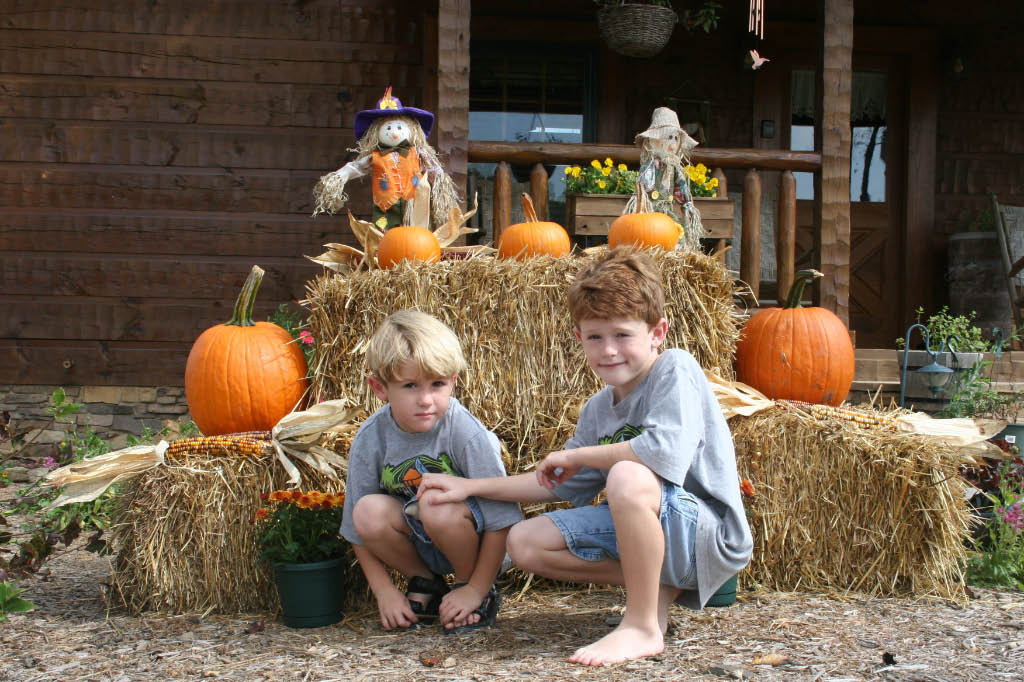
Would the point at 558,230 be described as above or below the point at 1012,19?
below

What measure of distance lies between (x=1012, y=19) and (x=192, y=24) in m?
6.29

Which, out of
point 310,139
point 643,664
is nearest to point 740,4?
point 310,139

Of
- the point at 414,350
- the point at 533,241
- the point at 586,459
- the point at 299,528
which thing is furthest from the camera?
the point at 533,241

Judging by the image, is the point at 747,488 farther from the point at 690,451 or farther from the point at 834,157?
the point at 834,157

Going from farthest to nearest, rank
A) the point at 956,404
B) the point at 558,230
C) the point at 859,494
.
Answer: the point at 956,404, the point at 558,230, the point at 859,494

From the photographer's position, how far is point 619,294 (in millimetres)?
2248

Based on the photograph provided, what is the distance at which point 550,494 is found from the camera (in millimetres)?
2393

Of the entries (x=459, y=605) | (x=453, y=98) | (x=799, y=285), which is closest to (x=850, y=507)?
(x=799, y=285)

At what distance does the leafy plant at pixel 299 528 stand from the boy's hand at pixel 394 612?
0.23 metres

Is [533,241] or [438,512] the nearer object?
[438,512]

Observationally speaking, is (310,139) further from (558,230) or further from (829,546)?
(829,546)

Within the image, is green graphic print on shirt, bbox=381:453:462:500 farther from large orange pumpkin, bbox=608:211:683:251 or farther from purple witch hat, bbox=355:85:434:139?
purple witch hat, bbox=355:85:434:139

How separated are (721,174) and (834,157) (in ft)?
1.99

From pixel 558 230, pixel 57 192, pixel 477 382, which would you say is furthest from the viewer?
pixel 57 192
